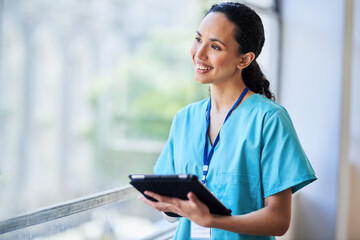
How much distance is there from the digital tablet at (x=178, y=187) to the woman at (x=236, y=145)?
2 centimetres

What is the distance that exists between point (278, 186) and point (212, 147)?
9.3 inches

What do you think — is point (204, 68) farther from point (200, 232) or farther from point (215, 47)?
point (200, 232)

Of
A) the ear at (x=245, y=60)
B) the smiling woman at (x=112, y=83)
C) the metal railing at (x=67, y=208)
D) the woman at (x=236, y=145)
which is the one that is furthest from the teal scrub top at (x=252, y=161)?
the smiling woman at (x=112, y=83)

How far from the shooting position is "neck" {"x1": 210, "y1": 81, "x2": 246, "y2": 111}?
127 cm

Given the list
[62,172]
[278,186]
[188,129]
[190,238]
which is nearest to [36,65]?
[188,129]

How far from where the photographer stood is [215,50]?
3.92ft

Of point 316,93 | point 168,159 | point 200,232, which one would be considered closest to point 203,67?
point 168,159

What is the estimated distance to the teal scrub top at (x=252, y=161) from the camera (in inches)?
44.0

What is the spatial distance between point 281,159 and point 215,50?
366 mm

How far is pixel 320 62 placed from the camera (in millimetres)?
2941

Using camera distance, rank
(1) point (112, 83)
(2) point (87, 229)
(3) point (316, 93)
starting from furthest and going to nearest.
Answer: (1) point (112, 83) < (3) point (316, 93) < (2) point (87, 229)

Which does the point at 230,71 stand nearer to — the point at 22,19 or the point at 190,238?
the point at 190,238

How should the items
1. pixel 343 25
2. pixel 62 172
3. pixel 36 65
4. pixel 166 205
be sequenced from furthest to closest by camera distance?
pixel 62 172
pixel 343 25
pixel 36 65
pixel 166 205

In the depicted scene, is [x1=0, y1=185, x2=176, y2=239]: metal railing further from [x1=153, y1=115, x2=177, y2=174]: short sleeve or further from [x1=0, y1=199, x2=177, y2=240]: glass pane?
[x1=153, y1=115, x2=177, y2=174]: short sleeve
